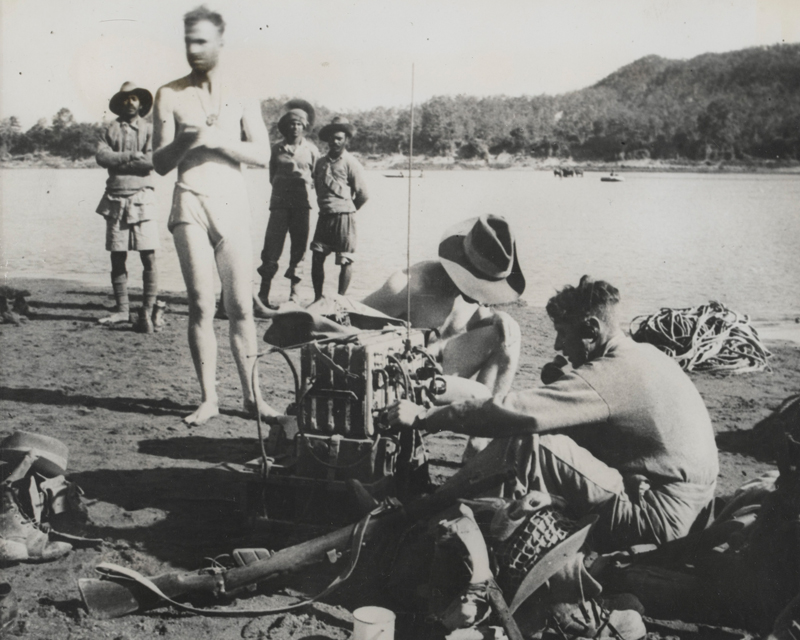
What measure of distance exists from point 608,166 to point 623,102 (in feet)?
17.4

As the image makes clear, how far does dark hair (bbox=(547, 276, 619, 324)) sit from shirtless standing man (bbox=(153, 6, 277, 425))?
260cm

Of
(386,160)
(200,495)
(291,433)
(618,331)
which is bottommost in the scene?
(200,495)

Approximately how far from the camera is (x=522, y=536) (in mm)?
2799

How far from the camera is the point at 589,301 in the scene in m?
3.14

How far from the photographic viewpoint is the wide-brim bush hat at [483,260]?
14.1ft

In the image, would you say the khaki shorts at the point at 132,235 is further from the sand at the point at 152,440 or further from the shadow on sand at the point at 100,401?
the shadow on sand at the point at 100,401

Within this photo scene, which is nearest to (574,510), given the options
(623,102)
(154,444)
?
(154,444)

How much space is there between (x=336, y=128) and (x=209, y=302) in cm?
425

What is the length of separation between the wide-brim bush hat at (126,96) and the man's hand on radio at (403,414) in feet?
16.8

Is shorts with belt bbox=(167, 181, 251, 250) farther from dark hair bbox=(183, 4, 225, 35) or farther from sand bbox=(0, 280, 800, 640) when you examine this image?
sand bbox=(0, 280, 800, 640)

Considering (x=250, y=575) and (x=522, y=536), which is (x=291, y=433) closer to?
(x=250, y=575)

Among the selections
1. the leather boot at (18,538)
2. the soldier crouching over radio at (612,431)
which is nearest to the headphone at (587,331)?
the soldier crouching over radio at (612,431)

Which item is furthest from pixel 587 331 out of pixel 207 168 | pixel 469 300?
pixel 207 168

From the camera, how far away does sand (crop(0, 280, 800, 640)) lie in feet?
10.2
